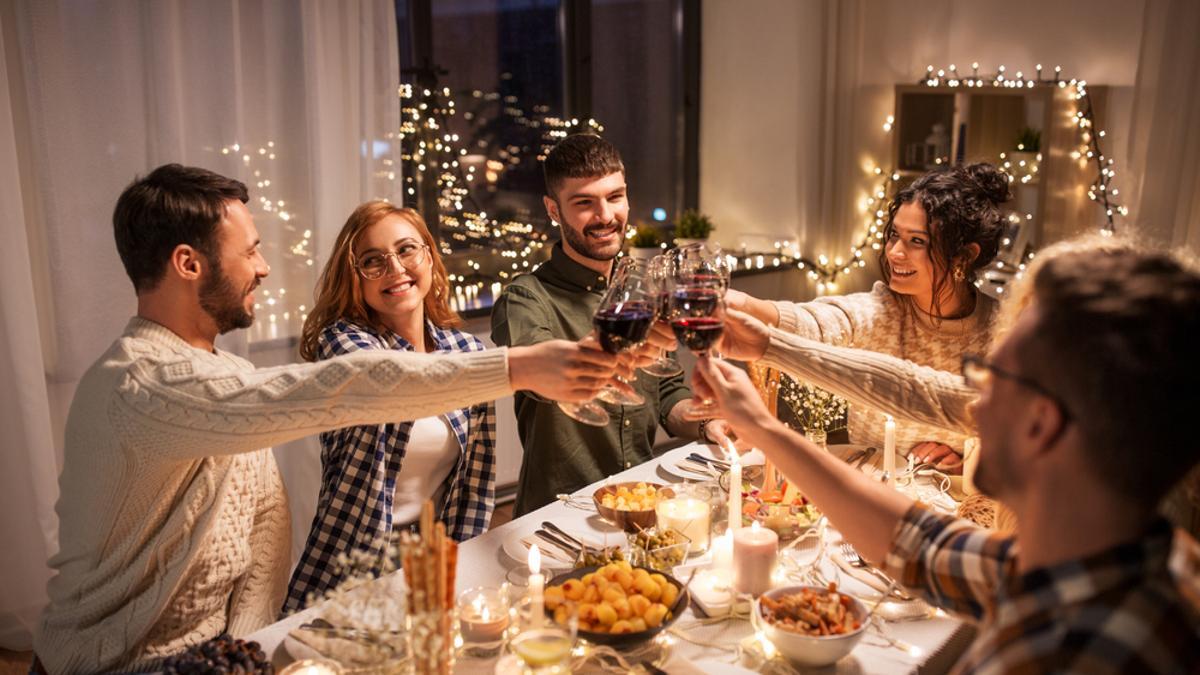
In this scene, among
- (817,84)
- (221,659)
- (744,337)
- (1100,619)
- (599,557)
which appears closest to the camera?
(1100,619)

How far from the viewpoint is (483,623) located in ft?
5.17

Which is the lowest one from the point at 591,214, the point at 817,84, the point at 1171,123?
A: the point at 591,214

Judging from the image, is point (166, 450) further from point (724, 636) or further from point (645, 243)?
point (645, 243)

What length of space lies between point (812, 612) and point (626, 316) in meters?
0.58

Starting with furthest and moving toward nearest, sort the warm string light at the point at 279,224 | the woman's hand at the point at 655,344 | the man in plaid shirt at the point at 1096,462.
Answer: the warm string light at the point at 279,224 < the woman's hand at the point at 655,344 < the man in plaid shirt at the point at 1096,462

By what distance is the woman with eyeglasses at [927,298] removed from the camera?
2633mm

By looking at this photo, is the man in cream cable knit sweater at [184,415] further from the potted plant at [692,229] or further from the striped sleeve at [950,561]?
the potted plant at [692,229]

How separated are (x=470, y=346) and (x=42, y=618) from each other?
1.20 m

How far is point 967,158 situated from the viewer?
4.61 meters

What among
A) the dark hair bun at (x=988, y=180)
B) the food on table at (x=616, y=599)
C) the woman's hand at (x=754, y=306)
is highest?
the dark hair bun at (x=988, y=180)

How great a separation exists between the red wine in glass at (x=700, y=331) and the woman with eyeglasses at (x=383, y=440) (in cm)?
83

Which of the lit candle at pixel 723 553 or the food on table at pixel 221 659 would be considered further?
the lit candle at pixel 723 553

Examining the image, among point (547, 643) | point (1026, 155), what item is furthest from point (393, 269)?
point (1026, 155)

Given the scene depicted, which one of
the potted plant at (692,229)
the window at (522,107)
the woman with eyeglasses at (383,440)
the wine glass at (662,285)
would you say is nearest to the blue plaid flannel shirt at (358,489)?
the woman with eyeglasses at (383,440)
